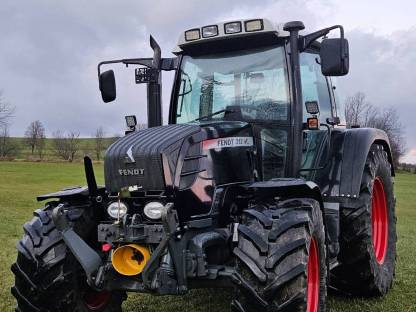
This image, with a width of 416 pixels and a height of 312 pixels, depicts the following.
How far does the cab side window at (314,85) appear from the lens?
5.52 m

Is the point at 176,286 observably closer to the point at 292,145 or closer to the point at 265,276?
the point at 265,276

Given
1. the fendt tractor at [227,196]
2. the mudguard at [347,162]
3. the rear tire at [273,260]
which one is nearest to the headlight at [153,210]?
the fendt tractor at [227,196]

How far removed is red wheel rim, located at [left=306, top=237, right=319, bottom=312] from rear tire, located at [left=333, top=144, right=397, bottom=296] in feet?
4.16

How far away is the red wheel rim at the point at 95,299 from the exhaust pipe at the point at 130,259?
972mm

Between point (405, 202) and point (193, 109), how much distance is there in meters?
26.6

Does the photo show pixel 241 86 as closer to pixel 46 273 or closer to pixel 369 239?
pixel 369 239

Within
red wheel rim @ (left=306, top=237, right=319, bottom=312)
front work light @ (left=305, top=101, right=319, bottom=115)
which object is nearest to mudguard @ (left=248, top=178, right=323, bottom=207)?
red wheel rim @ (left=306, top=237, right=319, bottom=312)

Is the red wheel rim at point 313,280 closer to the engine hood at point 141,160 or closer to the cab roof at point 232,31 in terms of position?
the engine hood at point 141,160

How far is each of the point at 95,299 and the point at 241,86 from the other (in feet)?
7.69

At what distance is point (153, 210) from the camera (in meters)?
3.98

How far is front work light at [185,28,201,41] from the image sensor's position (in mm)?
5246

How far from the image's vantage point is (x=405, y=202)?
29.6 m

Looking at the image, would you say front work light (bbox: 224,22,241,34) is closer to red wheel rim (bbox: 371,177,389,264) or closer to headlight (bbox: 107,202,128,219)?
headlight (bbox: 107,202,128,219)

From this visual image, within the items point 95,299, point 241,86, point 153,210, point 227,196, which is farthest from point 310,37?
point 95,299
